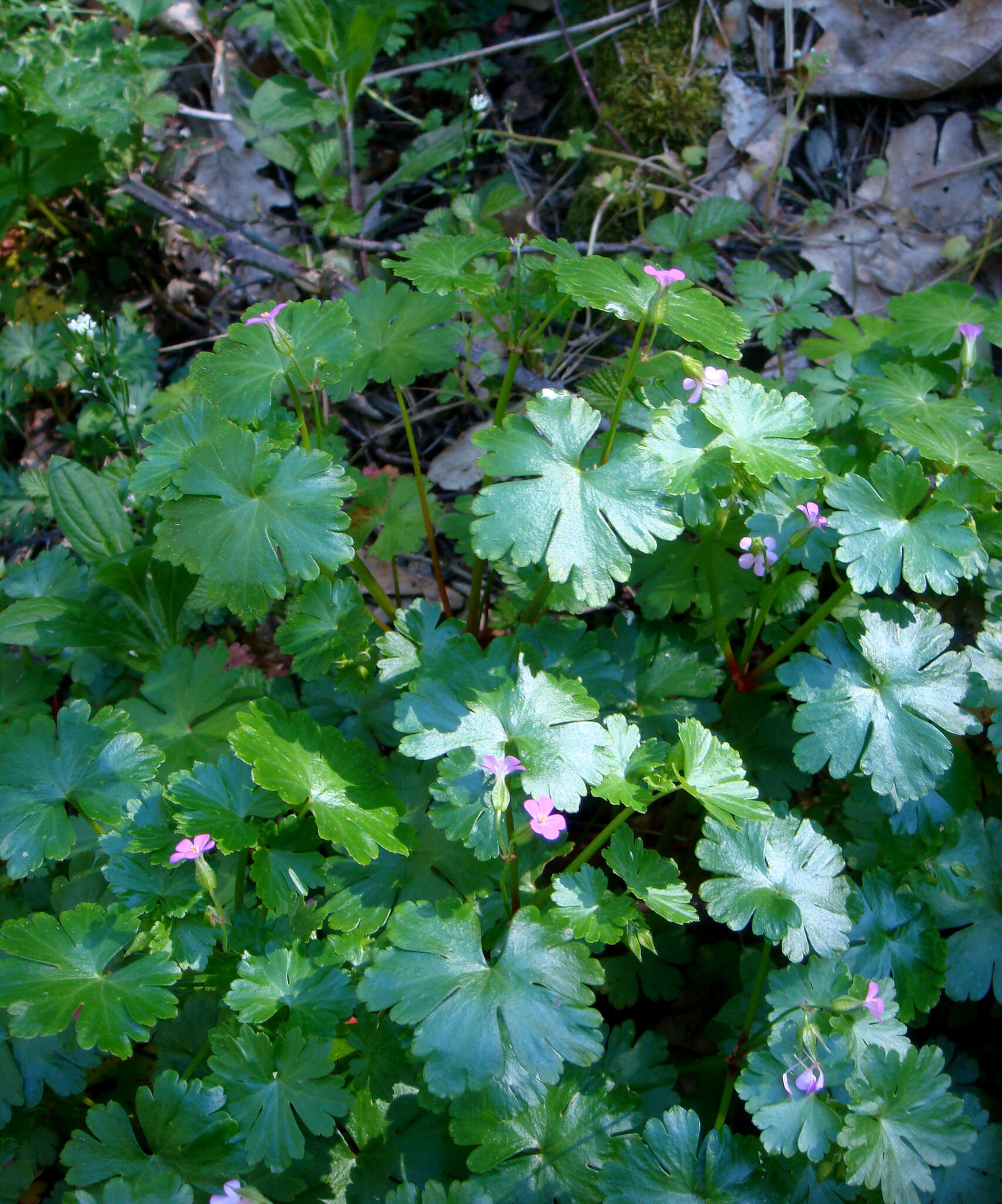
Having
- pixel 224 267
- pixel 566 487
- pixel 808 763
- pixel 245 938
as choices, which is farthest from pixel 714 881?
pixel 224 267

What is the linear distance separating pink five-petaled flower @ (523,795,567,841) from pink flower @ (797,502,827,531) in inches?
35.5

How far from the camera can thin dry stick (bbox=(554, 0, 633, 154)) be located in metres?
3.18

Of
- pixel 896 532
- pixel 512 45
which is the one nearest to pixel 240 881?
pixel 896 532

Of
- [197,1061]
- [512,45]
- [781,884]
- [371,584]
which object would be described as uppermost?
[512,45]

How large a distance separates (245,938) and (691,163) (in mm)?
3063

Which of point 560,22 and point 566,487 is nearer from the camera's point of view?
point 566,487

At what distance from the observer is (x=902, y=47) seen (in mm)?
3025

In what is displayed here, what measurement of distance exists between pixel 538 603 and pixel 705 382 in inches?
25.1

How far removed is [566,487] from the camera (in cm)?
157

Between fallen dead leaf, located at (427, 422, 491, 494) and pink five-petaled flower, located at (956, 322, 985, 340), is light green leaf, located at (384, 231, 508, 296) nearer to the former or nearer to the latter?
fallen dead leaf, located at (427, 422, 491, 494)

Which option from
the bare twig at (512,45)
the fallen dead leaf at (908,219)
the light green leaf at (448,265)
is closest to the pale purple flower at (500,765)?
the light green leaf at (448,265)

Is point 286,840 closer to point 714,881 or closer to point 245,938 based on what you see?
point 245,938

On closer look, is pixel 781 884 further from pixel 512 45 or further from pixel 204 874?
pixel 512 45

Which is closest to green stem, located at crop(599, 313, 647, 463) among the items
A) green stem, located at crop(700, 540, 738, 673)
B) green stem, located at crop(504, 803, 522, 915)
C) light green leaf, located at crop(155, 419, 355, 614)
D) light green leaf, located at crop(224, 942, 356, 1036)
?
green stem, located at crop(700, 540, 738, 673)
